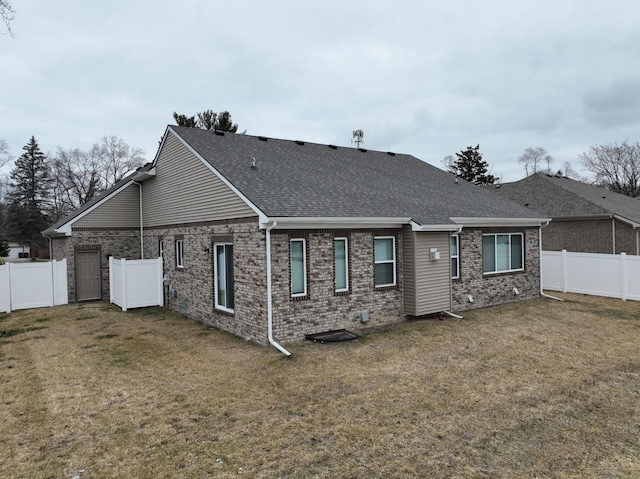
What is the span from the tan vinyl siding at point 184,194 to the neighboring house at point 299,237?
60 mm

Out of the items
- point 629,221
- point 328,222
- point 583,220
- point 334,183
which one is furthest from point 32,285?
point 629,221

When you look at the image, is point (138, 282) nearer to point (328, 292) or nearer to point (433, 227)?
point (328, 292)

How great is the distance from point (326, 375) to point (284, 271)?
8.97 ft

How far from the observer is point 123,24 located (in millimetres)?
11961

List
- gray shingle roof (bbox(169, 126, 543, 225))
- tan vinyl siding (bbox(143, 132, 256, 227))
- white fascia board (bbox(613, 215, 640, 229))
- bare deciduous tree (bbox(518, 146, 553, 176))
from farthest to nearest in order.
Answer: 1. bare deciduous tree (bbox(518, 146, 553, 176))
2. white fascia board (bbox(613, 215, 640, 229))
3. tan vinyl siding (bbox(143, 132, 256, 227))
4. gray shingle roof (bbox(169, 126, 543, 225))

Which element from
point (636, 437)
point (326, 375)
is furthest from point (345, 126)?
point (636, 437)

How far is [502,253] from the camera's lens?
13.8m

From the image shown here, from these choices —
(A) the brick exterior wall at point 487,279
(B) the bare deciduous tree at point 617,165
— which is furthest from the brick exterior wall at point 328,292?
(B) the bare deciduous tree at point 617,165

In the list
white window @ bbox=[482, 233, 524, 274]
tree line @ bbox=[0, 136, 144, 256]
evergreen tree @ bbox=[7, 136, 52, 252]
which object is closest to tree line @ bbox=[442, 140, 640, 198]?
white window @ bbox=[482, 233, 524, 274]

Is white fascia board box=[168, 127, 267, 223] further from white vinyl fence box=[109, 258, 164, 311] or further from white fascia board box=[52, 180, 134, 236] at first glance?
white fascia board box=[52, 180, 134, 236]

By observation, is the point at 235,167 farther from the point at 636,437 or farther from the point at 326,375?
the point at 636,437

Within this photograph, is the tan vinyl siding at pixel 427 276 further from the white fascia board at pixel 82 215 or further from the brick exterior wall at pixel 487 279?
the white fascia board at pixel 82 215

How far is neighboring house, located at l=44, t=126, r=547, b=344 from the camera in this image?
9.29 m

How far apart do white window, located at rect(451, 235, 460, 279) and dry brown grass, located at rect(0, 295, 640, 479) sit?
264 cm
